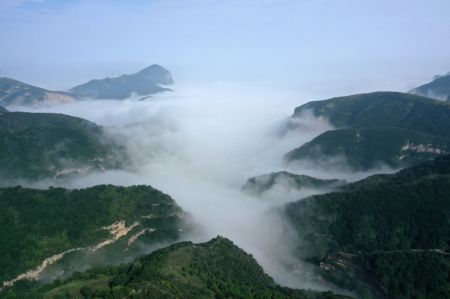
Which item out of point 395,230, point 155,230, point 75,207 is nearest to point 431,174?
point 395,230

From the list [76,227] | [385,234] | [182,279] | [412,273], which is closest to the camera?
[182,279]

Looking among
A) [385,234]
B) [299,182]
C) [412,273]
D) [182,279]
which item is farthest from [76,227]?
[299,182]

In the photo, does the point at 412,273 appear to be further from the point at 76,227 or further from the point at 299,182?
the point at 76,227

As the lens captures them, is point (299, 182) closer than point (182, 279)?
No

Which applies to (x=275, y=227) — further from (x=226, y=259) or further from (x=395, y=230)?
(x=226, y=259)

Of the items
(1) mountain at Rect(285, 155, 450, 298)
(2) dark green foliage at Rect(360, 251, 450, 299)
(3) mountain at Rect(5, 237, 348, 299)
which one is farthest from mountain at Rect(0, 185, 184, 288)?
(2) dark green foliage at Rect(360, 251, 450, 299)

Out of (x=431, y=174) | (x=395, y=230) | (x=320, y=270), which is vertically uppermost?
(x=431, y=174)

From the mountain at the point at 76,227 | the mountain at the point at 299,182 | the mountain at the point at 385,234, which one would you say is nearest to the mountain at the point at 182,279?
the mountain at the point at 76,227
